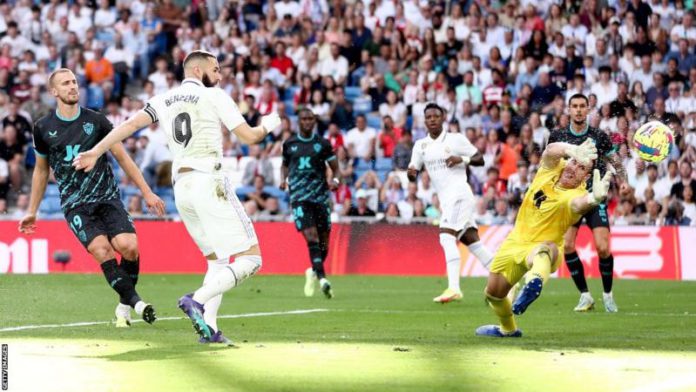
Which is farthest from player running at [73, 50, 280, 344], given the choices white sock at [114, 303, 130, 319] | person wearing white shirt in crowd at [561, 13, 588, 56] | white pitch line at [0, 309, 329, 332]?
person wearing white shirt in crowd at [561, 13, 588, 56]

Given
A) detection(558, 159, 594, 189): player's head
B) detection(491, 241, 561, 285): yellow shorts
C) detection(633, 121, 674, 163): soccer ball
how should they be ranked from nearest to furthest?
detection(491, 241, 561, 285): yellow shorts < detection(558, 159, 594, 189): player's head < detection(633, 121, 674, 163): soccer ball

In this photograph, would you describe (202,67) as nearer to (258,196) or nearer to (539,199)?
(539,199)

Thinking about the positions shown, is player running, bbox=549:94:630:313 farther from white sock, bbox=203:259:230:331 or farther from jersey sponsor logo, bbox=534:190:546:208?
white sock, bbox=203:259:230:331

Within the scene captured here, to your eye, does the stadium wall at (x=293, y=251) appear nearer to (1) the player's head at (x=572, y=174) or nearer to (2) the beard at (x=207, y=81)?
(1) the player's head at (x=572, y=174)

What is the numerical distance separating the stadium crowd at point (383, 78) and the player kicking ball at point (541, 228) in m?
11.4

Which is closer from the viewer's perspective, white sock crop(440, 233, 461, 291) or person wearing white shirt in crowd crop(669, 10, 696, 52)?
white sock crop(440, 233, 461, 291)

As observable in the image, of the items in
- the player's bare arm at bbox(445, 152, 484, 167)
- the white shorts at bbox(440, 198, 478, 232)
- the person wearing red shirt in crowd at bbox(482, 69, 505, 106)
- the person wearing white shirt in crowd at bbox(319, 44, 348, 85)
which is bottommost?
the white shorts at bbox(440, 198, 478, 232)

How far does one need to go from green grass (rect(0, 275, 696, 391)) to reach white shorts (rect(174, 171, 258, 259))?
86 cm

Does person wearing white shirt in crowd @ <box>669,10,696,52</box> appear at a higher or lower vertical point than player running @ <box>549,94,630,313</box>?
higher

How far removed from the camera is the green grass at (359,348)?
8.71 meters

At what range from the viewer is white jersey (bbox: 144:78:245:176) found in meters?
11.0

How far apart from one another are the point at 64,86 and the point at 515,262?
4.52 metres

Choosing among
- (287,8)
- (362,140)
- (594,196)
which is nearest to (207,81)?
A: (594,196)

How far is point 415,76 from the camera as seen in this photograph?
91.9ft
